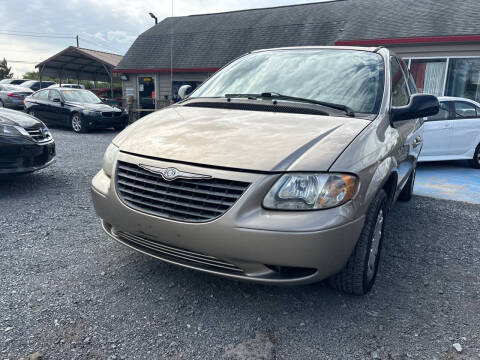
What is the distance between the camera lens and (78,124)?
39.3 feet

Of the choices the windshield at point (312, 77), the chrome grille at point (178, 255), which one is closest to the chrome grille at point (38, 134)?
the windshield at point (312, 77)

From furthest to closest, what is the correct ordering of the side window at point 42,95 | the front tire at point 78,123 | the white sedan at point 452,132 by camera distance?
1. the side window at point 42,95
2. the front tire at point 78,123
3. the white sedan at point 452,132

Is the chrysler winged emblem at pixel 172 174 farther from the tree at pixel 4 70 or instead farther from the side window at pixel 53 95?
the tree at pixel 4 70

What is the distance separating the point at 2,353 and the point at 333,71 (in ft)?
9.61

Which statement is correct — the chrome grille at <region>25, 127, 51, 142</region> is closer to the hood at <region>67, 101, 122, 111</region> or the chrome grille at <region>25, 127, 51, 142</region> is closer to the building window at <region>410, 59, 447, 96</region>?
Answer: the hood at <region>67, 101, 122, 111</region>

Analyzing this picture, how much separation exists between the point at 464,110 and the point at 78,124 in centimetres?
1065

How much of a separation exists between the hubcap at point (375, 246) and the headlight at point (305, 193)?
70cm

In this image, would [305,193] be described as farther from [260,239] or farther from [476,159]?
[476,159]

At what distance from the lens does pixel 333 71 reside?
10.1ft

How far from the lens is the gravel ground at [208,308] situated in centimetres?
207

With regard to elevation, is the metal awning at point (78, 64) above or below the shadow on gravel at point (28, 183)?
above

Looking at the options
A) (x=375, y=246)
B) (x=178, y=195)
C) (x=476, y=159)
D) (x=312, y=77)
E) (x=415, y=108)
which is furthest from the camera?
(x=476, y=159)

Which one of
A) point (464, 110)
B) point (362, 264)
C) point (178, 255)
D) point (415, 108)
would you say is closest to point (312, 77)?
point (415, 108)

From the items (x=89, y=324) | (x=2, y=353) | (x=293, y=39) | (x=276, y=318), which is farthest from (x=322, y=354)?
(x=293, y=39)
